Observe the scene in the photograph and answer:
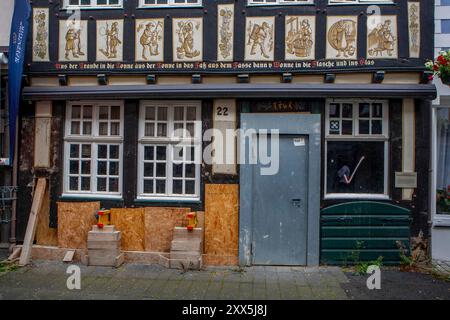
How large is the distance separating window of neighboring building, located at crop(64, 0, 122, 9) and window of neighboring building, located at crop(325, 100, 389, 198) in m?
4.60

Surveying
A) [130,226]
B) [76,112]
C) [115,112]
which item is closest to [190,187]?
[130,226]

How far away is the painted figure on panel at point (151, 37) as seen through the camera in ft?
23.9

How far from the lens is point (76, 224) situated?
24.0 feet

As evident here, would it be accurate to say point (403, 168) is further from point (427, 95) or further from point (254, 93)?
point (254, 93)

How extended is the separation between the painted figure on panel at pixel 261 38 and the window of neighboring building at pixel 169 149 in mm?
1512

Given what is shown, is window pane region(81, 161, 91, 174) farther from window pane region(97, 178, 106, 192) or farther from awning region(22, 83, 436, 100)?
awning region(22, 83, 436, 100)

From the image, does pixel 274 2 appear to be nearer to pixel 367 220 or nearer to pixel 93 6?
pixel 93 6

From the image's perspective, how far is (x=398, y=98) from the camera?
6.89 meters

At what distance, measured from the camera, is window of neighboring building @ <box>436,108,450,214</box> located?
7502mm

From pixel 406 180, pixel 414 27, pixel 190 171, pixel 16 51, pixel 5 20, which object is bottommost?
pixel 406 180

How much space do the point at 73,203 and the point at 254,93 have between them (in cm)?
403

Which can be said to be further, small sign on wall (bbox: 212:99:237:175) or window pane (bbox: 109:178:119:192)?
window pane (bbox: 109:178:119:192)

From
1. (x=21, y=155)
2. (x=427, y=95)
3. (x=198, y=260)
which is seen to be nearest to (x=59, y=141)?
(x=21, y=155)

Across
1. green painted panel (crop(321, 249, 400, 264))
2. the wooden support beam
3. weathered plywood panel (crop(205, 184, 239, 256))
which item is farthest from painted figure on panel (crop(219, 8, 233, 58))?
the wooden support beam
